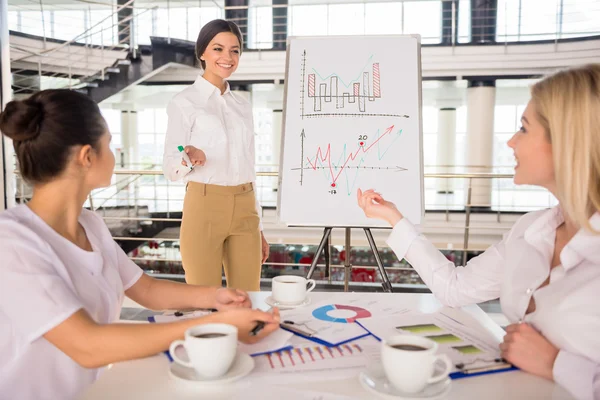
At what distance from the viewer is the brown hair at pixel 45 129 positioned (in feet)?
2.82

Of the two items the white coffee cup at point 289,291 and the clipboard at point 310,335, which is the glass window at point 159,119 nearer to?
the white coffee cup at point 289,291

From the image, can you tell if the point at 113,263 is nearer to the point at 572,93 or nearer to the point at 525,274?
the point at 525,274

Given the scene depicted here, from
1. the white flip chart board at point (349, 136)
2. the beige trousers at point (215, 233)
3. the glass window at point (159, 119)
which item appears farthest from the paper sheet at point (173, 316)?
the glass window at point (159, 119)

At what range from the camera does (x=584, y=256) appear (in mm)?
914

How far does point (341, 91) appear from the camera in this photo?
197 centimetres

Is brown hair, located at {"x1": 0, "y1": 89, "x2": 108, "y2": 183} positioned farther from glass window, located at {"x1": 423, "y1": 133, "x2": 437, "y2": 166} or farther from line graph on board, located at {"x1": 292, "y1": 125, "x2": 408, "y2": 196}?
glass window, located at {"x1": 423, "y1": 133, "x2": 437, "y2": 166}

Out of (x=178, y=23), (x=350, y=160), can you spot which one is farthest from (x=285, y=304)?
(x=178, y=23)

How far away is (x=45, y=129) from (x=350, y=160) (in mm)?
1219

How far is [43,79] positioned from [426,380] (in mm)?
7381

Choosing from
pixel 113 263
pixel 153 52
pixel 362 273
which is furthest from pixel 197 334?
pixel 153 52

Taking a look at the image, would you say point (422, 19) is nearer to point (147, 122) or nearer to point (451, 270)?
point (451, 270)

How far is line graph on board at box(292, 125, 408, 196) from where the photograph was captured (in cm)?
192

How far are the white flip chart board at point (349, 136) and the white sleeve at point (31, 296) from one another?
1.20 meters

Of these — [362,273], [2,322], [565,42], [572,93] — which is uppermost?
[565,42]
